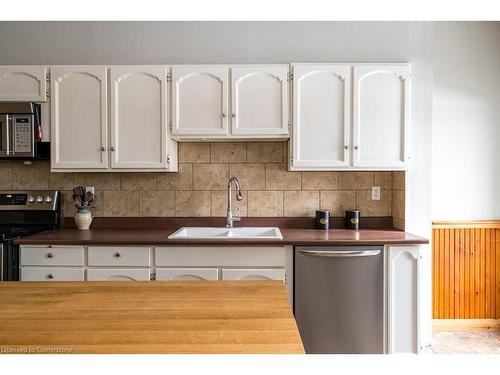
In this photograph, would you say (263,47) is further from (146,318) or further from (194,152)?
(146,318)

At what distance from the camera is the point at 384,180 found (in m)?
3.02

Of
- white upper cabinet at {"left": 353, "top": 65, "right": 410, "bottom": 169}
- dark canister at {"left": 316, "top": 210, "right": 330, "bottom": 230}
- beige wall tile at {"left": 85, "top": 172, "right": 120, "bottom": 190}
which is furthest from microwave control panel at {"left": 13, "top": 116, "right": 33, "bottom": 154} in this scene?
white upper cabinet at {"left": 353, "top": 65, "right": 410, "bottom": 169}

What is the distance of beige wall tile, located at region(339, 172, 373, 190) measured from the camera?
3.01 meters

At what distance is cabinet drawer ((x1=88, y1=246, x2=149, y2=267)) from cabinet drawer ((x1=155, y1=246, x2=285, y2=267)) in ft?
0.37

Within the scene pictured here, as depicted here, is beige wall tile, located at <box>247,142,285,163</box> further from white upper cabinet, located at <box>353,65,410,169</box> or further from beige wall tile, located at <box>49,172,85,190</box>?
beige wall tile, located at <box>49,172,85,190</box>

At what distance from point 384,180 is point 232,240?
1371mm

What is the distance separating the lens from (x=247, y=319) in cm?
89

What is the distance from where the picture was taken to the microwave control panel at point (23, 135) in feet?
8.68

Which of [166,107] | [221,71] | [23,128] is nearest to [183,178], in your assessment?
[166,107]

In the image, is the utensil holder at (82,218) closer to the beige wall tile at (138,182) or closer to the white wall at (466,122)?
the beige wall tile at (138,182)

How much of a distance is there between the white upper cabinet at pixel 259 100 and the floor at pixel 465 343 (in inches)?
78.8

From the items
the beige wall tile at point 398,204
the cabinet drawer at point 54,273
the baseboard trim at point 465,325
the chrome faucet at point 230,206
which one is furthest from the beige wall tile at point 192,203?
the baseboard trim at point 465,325

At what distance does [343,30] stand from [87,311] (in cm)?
267

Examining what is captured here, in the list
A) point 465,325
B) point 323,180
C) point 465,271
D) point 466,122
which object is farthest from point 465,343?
point 466,122
